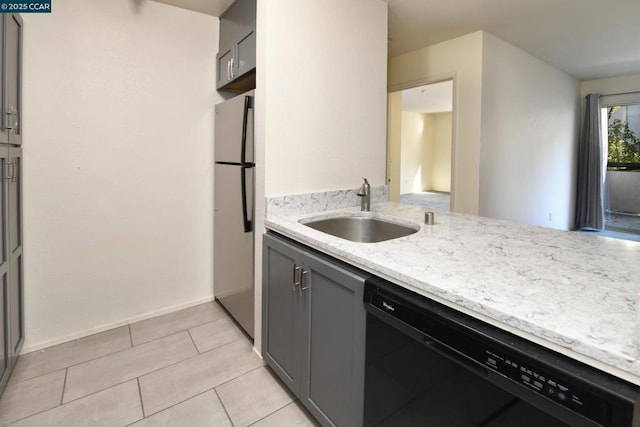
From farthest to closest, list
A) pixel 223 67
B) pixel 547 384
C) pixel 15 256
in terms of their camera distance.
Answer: pixel 223 67, pixel 15 256, pixel 547 384

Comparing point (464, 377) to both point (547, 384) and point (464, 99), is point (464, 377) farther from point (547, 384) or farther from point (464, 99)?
point (464, 99)

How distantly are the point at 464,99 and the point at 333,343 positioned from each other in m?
2.62

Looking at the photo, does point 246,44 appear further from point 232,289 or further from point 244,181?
point 232,289

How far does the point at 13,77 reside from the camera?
Answer: 1779 mm

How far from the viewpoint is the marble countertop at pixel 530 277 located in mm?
644

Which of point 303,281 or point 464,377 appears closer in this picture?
point 464,377

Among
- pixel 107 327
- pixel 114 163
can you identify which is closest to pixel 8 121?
pixel 114 163

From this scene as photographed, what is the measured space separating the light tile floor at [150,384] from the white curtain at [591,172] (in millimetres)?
5785

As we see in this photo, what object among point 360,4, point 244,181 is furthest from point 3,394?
point 360,4

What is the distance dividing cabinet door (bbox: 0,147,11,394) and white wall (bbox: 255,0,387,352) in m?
1.23

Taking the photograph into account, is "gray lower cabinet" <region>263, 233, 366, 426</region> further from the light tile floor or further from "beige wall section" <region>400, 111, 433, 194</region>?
"beige wall section" <region>400, 111, 433, 194</region>

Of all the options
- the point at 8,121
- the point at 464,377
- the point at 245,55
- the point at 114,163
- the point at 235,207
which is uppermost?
the point at 245,55

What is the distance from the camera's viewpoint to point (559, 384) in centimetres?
64

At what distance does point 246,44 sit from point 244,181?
0.86 metres
